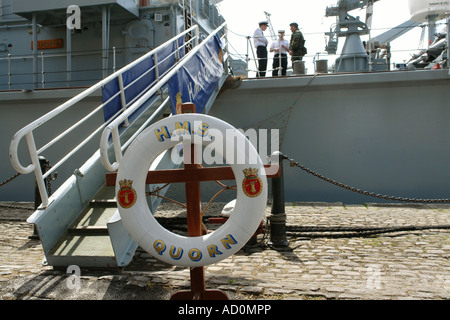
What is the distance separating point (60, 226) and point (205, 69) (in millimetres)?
3663

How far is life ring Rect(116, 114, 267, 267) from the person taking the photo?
8.73 feet

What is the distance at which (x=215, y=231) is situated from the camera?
2.73m

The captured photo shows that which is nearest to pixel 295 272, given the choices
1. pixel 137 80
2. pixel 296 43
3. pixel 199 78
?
pixel 137 80

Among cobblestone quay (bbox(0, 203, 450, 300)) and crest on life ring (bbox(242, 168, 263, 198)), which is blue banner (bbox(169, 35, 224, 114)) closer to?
cobblestone quay (bbox(0, 203, 450, 300))

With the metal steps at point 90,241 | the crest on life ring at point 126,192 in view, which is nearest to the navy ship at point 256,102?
the metal steps at point 90,241

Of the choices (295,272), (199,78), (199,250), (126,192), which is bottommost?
(295,272)

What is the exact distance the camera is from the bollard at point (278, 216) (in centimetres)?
479

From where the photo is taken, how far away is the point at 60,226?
170 inches

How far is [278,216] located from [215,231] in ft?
7.26

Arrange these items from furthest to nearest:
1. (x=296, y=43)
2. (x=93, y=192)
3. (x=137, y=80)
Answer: (x=296, y=43) < (x=137, y=80) < (x=93, y=192)

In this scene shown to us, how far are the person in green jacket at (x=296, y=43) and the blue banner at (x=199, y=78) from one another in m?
2.06

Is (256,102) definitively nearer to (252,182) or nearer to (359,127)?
(359,127)

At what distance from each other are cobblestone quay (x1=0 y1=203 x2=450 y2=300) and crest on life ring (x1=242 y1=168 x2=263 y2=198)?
3.59ft
